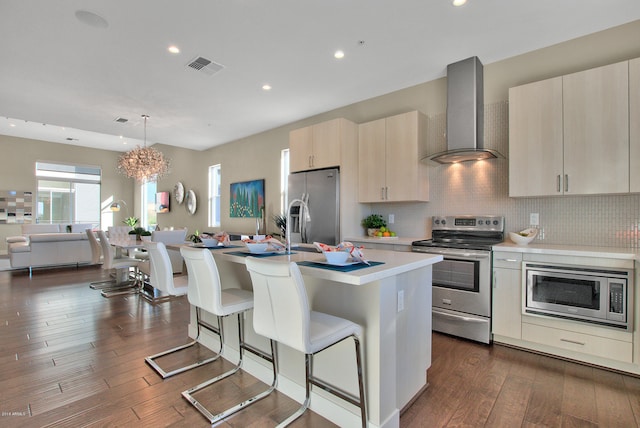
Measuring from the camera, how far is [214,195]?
7781 mm

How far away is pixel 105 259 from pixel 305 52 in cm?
420

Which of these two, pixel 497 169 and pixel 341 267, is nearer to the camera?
pixel 341 267

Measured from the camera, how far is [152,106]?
4.95m

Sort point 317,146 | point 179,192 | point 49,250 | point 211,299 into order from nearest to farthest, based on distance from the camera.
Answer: point 211,299
point 317,146
point 49,250
point 179,192

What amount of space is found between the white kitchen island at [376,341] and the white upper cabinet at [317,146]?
229 cm

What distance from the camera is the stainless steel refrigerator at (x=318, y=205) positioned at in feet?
13.6

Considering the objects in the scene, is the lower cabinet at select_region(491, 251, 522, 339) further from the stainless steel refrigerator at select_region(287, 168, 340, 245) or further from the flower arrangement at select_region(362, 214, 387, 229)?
the stainless steel refrigerator at select_region(287, 168, 340, 245)

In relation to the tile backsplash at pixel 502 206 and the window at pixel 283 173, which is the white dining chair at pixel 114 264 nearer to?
the window at pixel 283 173

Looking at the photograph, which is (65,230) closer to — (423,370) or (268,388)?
(268,388)

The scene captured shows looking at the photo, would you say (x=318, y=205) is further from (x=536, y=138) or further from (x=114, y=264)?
(x=114, y=264)

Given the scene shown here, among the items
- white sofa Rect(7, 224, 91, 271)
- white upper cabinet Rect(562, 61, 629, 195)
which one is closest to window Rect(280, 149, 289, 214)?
white upper cabinet Rect(562, 61, 629, 195)

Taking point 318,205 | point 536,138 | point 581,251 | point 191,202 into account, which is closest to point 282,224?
point 318,205

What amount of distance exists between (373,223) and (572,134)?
2289 mm

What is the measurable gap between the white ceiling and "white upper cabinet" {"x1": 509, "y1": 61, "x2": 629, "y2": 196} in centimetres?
57
